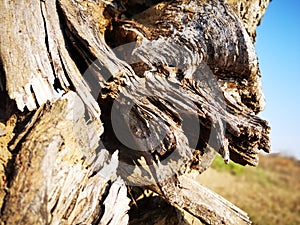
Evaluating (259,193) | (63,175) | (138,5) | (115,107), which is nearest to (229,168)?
(259,193)

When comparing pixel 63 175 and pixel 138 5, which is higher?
pixel 138 5

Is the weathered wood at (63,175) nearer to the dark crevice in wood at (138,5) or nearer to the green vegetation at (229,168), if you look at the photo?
the dark crevice in wood at (138,5)

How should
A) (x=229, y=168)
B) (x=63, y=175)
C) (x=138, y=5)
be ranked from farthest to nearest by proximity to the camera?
(x=229, y=168) → (x=138, y=5) → (x=63, y=175)

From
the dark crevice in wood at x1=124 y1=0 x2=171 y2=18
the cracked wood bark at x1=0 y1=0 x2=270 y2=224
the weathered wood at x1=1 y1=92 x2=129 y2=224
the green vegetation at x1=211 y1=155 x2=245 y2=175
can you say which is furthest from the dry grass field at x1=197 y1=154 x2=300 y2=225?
the weathered wood at x1=1 y1=92 x2=129 y2=224

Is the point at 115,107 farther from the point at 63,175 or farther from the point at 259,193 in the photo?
the point at 259,193

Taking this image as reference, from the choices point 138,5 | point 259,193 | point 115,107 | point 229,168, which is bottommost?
point 229,168

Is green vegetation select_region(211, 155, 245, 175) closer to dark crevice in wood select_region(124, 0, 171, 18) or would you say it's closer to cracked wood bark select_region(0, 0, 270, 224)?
dark crevice in wood select_region(124, 0, 171, 18)
